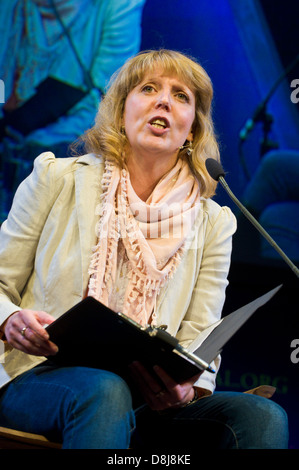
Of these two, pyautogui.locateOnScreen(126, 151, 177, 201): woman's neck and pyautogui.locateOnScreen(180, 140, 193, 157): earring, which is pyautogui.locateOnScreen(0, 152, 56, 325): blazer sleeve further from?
pyautogui.locateOnScreen(180, 140, 193, 157): earring

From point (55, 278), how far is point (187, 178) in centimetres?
54

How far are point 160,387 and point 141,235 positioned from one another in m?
0.45

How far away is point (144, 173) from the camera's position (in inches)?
68.0

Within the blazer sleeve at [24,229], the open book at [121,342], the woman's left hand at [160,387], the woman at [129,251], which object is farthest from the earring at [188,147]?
the woman's left hand at [160,387]

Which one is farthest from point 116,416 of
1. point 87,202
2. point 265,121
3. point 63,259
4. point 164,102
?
point 265,121

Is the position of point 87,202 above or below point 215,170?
below

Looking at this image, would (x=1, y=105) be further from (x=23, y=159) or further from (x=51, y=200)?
(x=51, y=200)

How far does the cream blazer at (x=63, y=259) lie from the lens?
1.50m

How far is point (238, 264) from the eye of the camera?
8.28 ft

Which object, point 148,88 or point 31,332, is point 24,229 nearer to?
point 31,332

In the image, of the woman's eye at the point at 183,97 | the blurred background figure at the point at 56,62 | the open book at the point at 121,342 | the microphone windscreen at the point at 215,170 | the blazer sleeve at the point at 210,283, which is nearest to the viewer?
the open book at the point at 121,342

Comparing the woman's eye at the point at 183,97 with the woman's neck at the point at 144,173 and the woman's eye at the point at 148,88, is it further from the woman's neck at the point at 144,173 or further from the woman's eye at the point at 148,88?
the woman's neck at the point at 144,173

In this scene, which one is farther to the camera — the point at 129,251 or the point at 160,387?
the point at 129,251
